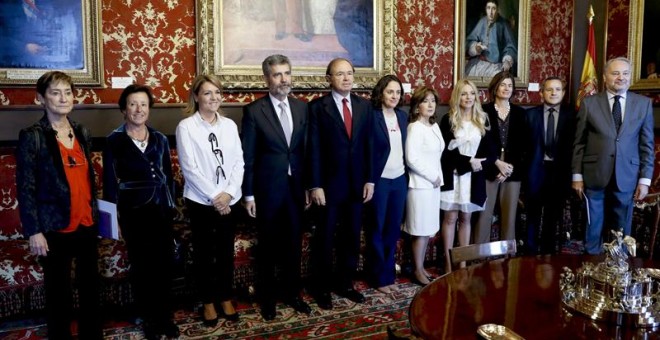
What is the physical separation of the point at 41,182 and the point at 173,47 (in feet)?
6.76

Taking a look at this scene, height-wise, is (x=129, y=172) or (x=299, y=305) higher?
(x=129, y=172)

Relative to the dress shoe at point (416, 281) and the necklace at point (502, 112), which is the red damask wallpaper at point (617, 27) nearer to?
the necklace at point (502, 112)

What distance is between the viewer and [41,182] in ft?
9.04

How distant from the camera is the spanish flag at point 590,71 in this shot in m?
5.99

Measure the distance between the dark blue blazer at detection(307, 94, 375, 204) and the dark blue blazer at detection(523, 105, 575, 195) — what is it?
1441mm

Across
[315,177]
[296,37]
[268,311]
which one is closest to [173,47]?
[296,37]

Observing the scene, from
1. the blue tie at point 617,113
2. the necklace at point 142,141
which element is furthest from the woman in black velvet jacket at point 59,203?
the blue tie at point 617,113

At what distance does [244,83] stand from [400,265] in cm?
201

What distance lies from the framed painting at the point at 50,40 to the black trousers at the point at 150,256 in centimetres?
151

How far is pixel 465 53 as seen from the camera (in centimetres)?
588

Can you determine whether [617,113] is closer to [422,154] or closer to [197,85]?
[422,154]

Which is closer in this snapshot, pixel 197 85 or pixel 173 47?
pixel 197 85

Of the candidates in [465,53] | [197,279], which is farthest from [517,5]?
[197,279]

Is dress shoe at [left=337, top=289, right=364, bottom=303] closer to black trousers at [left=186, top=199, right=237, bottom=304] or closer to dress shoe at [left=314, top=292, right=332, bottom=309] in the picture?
dress shoe at [left=314, top=292, right=332, bottom=309]
